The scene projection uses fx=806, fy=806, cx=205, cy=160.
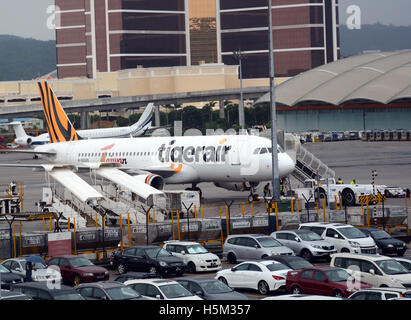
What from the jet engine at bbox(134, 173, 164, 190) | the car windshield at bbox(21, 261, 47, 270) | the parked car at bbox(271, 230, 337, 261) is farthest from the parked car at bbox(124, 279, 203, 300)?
the jet engine at bbox(134, 173, 164, 190)

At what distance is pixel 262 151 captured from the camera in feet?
173

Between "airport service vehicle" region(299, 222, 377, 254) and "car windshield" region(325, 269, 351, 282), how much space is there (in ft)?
31.8

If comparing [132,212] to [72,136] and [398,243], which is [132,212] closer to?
[398,243]

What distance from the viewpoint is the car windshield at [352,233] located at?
116 feet

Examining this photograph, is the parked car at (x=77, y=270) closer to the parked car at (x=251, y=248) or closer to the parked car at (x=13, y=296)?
the parked car at (x=251, y=248)

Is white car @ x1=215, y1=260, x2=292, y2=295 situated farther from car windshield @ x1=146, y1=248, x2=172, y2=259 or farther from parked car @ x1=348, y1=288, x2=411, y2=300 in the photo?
parked car @ x1=348, y1=288, x2=411, y2=300

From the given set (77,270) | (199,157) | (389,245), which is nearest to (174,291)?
(77,270)

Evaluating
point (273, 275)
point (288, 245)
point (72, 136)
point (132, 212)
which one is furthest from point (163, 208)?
point (72, 136)

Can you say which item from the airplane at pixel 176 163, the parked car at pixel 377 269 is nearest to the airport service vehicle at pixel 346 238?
the parked car at pixel 377 269

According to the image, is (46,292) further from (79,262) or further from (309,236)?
(309,236)

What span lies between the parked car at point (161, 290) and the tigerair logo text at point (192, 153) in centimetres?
3237

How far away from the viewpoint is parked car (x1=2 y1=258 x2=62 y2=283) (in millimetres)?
28531

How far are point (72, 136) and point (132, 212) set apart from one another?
99.7ft
